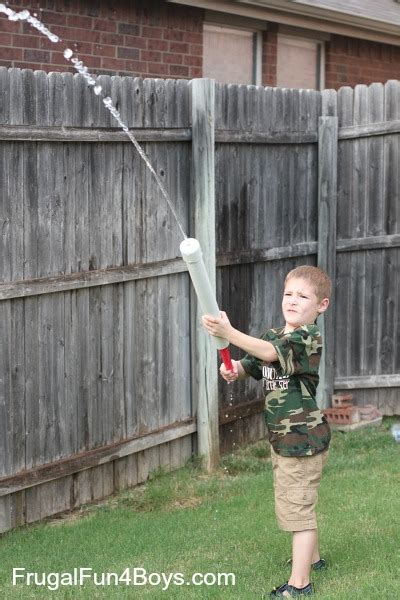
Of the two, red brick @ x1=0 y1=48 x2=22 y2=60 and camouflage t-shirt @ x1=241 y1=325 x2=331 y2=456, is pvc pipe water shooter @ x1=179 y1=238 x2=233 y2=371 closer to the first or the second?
camouflage t-shirt @ x1=241 y1=325 x2=331 y2=456

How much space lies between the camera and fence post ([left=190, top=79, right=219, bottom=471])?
6.57 metres

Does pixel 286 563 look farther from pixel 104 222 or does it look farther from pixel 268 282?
pixel 268 282

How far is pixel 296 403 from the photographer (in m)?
4.35

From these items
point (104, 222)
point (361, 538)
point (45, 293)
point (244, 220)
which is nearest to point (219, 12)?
point (244, 220)

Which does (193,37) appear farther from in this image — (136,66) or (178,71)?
(136,66)

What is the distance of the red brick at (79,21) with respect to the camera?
8.38 metres

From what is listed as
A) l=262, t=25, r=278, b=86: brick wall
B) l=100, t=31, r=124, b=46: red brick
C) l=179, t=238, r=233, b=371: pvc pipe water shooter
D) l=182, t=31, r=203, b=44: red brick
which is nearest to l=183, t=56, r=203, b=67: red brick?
l=182, t=31, r=203, b=44: red brick

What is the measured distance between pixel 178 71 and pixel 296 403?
223 inches

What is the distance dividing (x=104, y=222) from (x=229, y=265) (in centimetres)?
136

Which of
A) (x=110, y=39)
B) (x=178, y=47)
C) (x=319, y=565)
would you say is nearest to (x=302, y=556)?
(x=319, y=565)

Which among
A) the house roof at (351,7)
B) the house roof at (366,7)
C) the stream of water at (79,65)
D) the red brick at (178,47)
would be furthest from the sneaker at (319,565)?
the house roof at (366,7)

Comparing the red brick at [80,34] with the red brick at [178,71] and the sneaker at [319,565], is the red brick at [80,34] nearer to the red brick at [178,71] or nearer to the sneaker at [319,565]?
the red brick at [178,71]

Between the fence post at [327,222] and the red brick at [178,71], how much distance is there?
1.92 metres

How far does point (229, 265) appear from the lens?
23.2 ft
